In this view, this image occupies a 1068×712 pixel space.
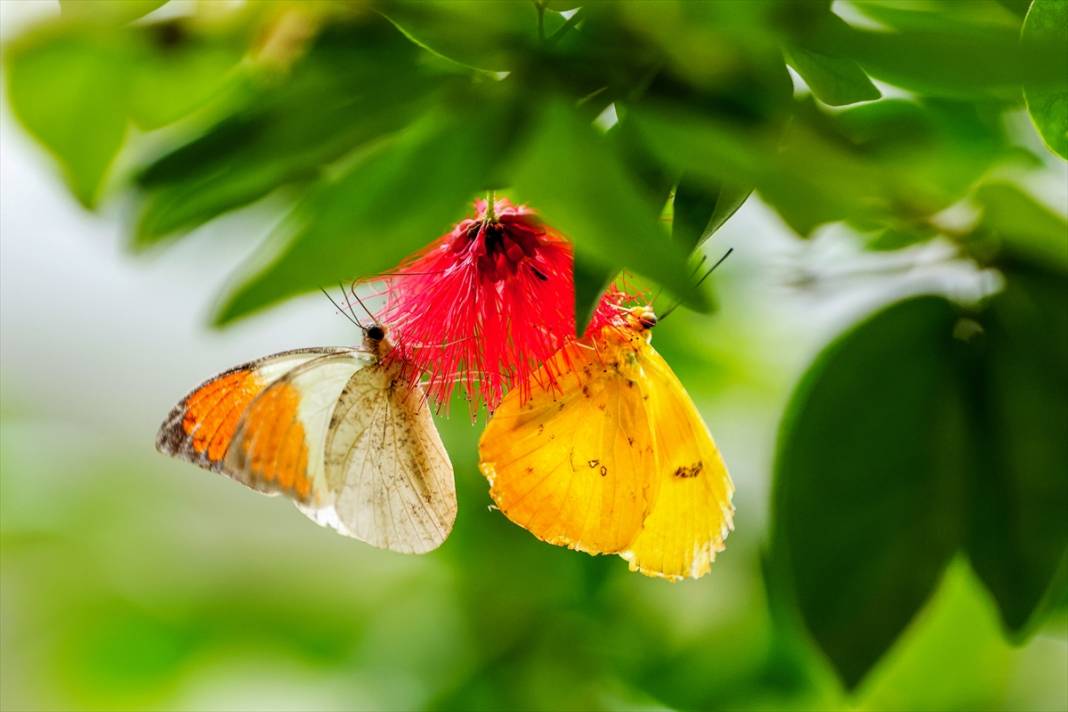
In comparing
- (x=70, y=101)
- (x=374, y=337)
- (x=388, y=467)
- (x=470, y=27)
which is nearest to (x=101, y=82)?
(x=70, y=101)

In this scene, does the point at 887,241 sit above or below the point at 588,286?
below

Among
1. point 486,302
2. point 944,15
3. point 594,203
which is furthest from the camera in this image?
point 486,302

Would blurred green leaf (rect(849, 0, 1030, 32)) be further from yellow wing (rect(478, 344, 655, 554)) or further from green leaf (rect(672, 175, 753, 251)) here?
yellow wing (rect(478, 344, 655, 554))

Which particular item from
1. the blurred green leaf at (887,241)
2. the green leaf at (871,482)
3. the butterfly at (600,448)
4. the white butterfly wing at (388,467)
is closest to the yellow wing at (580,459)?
the butterfly at (600,448)

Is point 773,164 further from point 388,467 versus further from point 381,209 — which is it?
point 388,467

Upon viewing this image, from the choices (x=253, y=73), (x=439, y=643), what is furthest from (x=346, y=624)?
(x=253, y=73)
